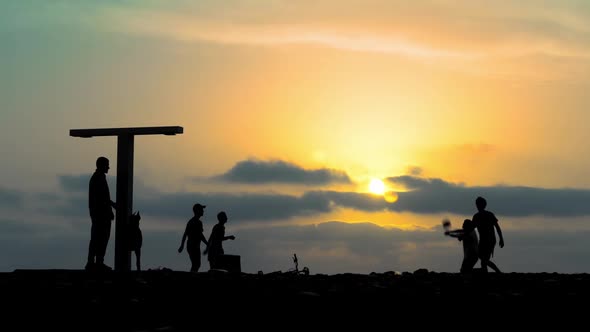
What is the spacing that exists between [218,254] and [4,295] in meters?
11.4

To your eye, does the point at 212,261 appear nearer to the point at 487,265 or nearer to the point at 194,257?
the point at 194,257

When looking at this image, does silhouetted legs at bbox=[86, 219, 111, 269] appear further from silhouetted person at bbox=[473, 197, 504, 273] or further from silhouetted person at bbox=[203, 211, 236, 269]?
silhouetted person at bbox=[473, 197, 504, 273]

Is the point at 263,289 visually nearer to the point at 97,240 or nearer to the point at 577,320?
the point at 577,320

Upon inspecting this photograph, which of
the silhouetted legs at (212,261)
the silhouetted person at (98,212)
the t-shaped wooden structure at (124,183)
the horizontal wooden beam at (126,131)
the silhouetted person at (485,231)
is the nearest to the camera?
the silhouetted person at (98,212)

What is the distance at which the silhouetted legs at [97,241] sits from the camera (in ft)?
62.1

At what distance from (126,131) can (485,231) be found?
9512 millimetres

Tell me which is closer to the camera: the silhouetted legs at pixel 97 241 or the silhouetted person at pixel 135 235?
the silhouetted legs at pixel 97 241

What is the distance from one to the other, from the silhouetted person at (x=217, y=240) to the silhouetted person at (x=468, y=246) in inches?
239


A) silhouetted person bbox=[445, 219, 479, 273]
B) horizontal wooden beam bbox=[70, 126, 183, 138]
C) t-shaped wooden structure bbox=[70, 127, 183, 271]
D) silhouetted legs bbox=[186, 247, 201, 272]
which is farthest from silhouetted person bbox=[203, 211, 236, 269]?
silhouetted person bbox=[445, 219, 479, 273]

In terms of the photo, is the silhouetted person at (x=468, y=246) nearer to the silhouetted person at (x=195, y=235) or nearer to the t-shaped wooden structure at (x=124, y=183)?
the silhouetted person at (x=195, y=235)

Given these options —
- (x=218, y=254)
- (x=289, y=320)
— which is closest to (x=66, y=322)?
(x=289, y=320)

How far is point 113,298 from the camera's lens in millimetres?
11750

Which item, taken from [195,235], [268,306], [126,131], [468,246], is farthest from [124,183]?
[268,306]

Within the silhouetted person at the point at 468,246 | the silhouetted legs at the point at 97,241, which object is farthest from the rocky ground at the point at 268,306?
the silhouetted person at the point at 468,246
